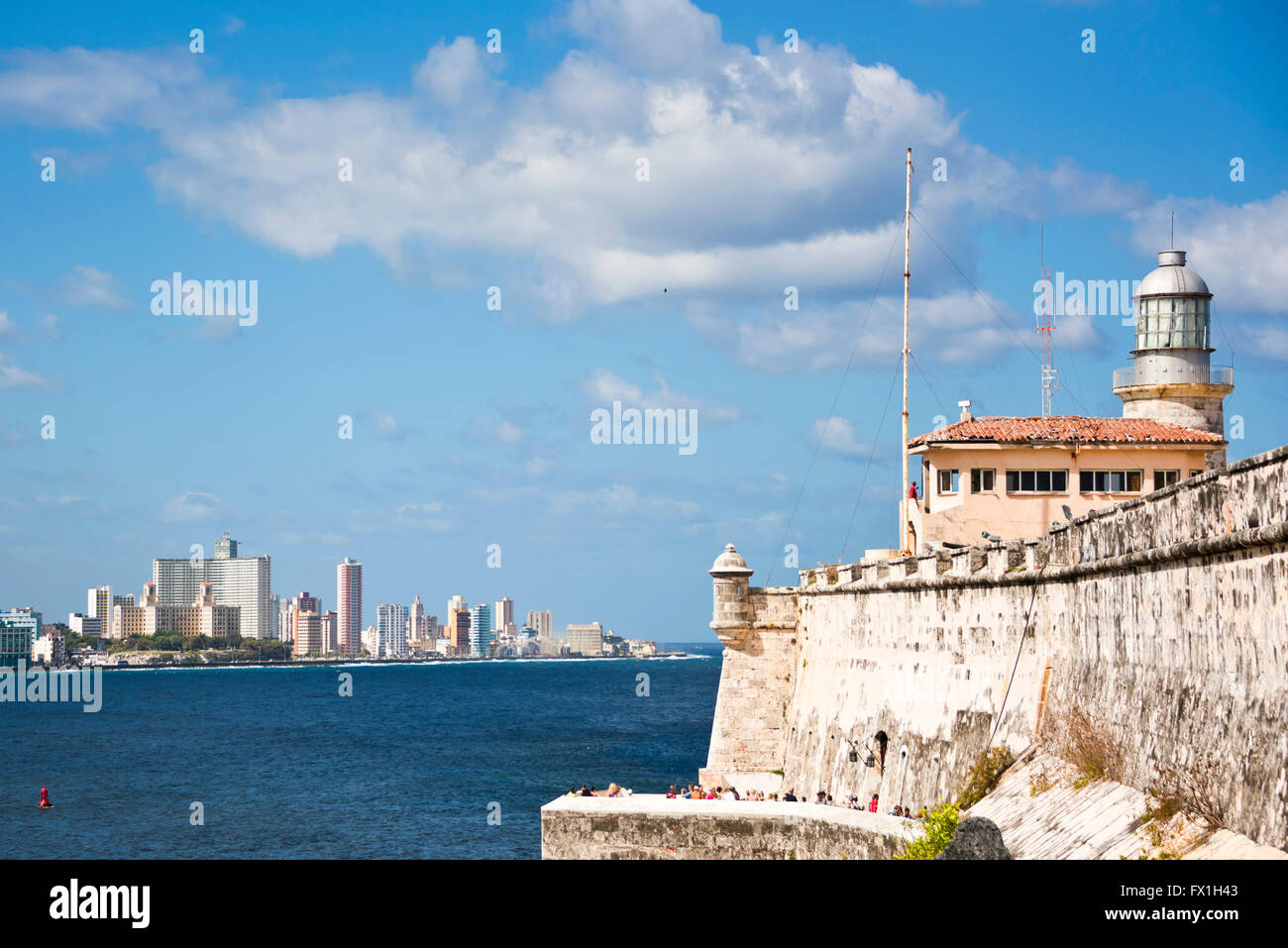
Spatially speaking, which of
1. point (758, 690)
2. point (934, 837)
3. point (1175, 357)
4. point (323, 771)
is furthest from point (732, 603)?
point (323, 771)

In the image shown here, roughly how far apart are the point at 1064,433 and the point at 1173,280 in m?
7.68

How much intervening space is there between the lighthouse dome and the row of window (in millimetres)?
6827

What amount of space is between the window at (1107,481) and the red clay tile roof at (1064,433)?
76cm

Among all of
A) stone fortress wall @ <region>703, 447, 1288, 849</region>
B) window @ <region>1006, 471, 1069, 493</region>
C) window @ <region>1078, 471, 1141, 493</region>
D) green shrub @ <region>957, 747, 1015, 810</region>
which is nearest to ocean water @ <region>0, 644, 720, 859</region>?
stone fortress wall @ <region>703, 447, 1288, 849</region>

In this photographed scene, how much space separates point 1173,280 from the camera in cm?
3716

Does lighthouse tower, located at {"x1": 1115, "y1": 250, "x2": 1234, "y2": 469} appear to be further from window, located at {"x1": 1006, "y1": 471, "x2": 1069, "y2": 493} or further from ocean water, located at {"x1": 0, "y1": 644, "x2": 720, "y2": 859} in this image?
ocean water, located at {"x1": 0, "y1": 644, "x2": 720, "y2": 859}

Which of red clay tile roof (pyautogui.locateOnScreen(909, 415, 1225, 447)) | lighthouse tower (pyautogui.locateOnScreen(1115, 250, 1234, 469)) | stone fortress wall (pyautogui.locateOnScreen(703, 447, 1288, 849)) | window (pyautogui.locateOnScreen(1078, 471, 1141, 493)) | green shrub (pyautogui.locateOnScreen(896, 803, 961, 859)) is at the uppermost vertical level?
lighthouse tower (pyautogui.locateOnScreen(1115, 250, 1234, 469))

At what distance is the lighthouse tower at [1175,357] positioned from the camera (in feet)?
120

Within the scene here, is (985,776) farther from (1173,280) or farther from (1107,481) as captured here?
(1173,280)

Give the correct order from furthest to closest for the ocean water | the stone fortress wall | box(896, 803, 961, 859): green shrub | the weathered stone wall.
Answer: the ocean water, the weathered stone wall, box(896, 803, 961, 859): green shrub, the stone fortress wall

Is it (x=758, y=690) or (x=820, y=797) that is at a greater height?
(x=758, y=690)

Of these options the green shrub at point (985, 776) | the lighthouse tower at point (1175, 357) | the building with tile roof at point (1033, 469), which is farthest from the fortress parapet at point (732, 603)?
the green shrub at point (985, 776)

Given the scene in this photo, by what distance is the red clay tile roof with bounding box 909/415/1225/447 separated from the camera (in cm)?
3231
